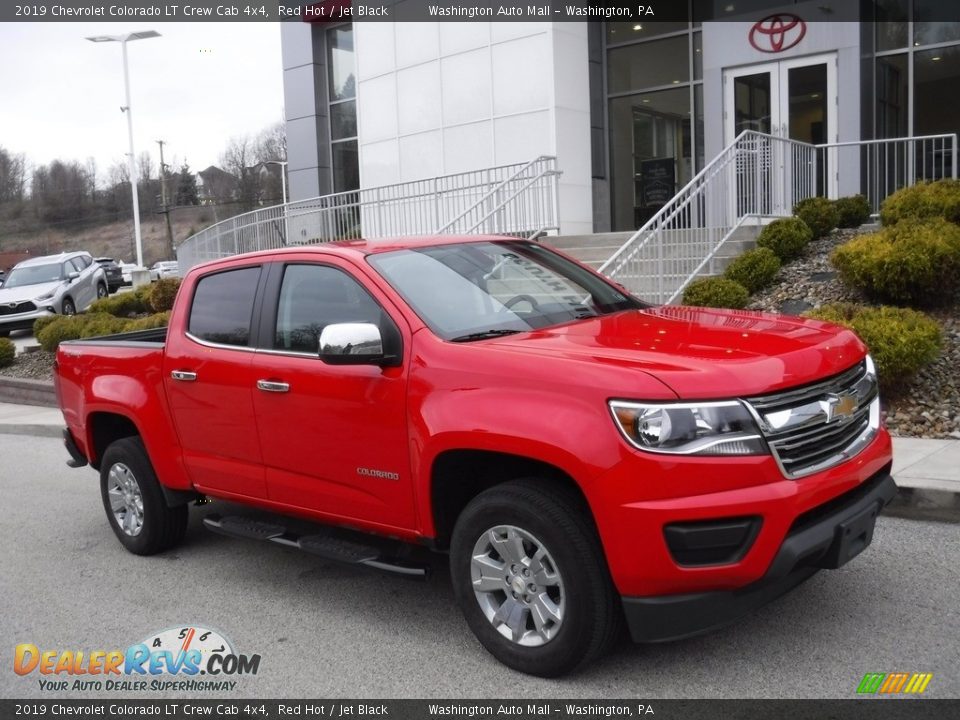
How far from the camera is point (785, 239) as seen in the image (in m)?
11.1

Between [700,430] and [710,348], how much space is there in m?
0.48

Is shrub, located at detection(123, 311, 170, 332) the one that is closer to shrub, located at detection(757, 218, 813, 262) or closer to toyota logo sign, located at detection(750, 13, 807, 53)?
shrub, located at detection(757, 218, 813, 262)

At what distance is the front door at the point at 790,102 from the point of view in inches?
637

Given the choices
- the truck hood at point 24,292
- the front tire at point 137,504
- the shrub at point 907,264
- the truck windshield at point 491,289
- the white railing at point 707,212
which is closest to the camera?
the truck windshield at point 491,289

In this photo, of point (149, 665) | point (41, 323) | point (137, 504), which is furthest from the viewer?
point (41, 323)

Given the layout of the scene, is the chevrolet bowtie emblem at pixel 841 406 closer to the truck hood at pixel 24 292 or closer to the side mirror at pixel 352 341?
the side mirror at pixel 352 341

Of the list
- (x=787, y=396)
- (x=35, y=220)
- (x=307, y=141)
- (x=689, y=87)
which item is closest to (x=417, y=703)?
(x=787, y=396)

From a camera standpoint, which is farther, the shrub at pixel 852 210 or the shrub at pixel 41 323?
the shrub at pixel 41 323

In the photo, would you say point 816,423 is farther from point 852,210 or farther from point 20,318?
point 20,318

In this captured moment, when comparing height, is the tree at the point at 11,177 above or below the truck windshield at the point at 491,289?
above

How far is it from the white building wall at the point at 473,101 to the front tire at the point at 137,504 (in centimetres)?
1276

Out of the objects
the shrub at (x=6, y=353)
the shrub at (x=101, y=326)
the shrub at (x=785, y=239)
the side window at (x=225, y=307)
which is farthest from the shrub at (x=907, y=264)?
the shrub at (x=6, y=353)

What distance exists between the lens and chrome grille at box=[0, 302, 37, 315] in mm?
21000

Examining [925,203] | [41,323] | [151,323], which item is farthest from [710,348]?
[41,323]
